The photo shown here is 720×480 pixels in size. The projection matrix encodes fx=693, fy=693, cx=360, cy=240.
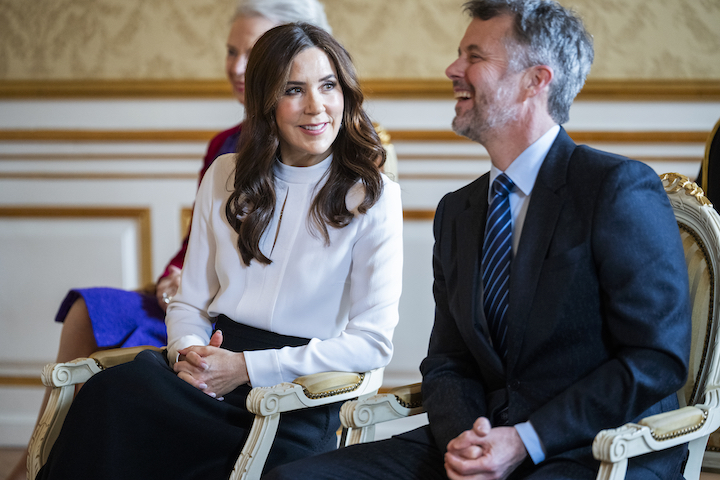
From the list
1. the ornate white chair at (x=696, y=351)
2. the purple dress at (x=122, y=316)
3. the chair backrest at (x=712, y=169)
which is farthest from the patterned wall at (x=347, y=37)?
the ornate white chair at (x=696, y=351)

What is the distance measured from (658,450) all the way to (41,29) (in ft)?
10.2

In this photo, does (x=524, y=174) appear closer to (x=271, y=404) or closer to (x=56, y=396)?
(x=271, y=404)

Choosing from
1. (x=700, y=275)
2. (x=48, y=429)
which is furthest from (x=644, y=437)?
(x=48, y=429)

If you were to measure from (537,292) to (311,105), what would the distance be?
85 centimetres

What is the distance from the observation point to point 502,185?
1.48 metres

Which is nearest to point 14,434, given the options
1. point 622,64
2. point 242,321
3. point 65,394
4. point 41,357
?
point 41,357

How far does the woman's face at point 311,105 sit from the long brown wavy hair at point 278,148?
0.02 meters

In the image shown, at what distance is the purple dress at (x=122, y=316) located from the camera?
7.14 ft

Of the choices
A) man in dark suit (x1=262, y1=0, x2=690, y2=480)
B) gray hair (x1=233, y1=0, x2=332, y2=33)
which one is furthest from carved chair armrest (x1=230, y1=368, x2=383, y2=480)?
gray hair (x1=233, y1=0, x2=332, y2=33)

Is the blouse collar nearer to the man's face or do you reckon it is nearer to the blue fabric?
the man's face

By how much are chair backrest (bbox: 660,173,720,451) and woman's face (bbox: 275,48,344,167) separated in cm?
89

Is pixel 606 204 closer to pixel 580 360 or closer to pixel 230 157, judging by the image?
pixel 580 360

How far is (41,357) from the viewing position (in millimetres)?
3340

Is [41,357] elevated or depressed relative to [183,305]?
depressed
